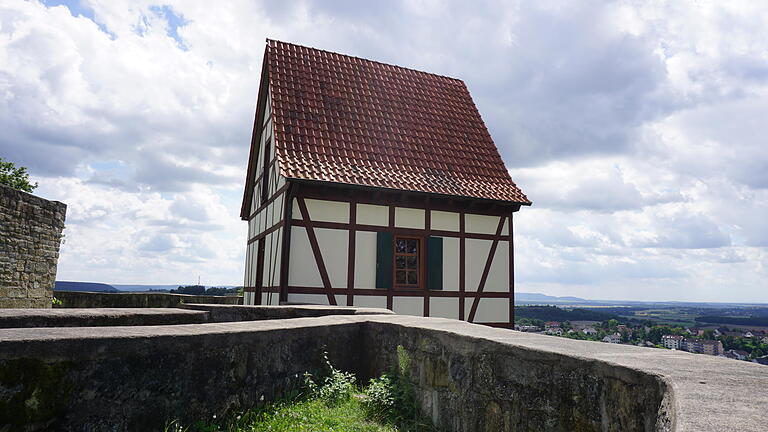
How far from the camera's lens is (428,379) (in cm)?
425

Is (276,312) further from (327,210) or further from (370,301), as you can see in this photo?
(370,301)

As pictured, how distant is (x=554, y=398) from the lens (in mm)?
2947

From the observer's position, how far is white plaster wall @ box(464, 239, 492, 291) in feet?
43.8

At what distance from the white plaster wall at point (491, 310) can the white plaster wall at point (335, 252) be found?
10.3 ft

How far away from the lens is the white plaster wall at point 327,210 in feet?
38.9

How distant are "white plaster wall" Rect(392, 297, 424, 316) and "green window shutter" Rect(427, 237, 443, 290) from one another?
43cm

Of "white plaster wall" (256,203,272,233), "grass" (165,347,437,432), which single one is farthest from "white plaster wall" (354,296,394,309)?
"grass" (165,347,437,432)

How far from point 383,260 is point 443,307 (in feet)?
6.11

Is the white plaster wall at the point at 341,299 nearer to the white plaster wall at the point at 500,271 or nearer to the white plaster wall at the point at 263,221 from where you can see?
the white plaster wall at the point at 263,221

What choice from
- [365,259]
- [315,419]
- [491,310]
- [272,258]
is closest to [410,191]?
[365,259]

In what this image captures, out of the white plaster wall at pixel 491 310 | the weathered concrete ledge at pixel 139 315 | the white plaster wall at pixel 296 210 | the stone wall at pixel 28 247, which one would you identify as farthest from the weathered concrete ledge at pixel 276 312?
the white plaster wall at pixel 491 310

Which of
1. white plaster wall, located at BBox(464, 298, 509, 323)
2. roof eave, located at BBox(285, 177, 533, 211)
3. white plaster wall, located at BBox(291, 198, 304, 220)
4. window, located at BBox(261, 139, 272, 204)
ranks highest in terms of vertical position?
window, located at BBox(261, 139, 272, 204)

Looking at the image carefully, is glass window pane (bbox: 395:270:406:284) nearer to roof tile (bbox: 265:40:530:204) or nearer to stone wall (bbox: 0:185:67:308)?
roof tile (bbox: 265:40:530:204)

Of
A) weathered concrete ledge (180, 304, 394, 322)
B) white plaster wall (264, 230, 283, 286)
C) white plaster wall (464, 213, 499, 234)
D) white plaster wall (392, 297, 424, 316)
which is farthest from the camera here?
white plaster wall (464, 213, 499, 234)
